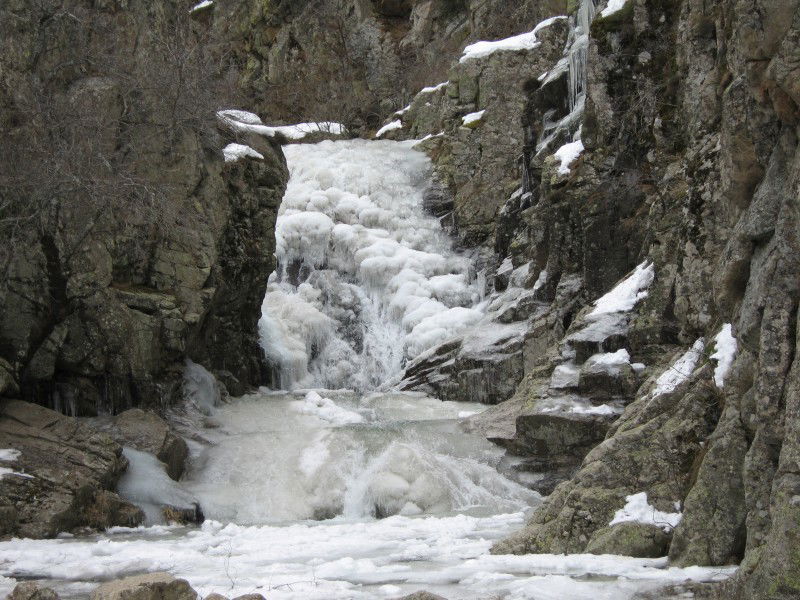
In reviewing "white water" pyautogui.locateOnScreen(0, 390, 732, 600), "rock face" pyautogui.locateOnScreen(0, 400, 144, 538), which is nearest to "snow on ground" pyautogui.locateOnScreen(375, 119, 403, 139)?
"white water" pyautogui.locateOnScreen(0, 390, 732, 600)

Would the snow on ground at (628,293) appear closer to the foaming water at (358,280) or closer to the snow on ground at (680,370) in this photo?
the snow on ground at (680,370)

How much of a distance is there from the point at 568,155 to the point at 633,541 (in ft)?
35.1

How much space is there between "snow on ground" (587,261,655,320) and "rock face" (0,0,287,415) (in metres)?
6.59

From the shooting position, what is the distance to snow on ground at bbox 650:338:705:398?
6.50 m

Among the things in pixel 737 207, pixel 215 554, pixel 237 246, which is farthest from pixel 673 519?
pixel 237 246

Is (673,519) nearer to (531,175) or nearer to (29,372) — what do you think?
(29,372)

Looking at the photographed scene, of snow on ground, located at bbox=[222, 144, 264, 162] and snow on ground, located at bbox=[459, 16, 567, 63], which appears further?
snow on ground, located at bbox=[459, 16, 567, 63]

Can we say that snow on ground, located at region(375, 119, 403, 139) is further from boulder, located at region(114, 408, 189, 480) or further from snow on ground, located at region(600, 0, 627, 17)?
boulder, located at region(114, 408, 189, 480)

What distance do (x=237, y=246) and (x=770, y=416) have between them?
523 inches

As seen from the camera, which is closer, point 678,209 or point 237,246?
point 678,209

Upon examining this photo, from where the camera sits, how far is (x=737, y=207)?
529 cm

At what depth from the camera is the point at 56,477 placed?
9117 millimetres

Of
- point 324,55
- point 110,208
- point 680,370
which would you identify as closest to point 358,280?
point 110,208

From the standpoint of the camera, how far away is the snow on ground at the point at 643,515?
547 centimetres
